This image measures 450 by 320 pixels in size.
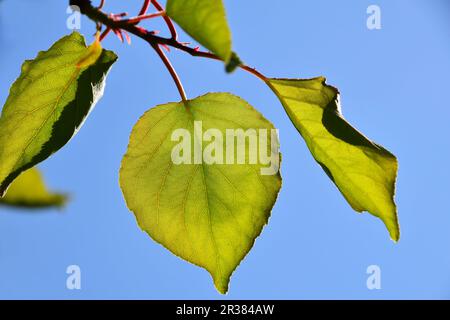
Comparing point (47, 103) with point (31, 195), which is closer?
point (47, 103)

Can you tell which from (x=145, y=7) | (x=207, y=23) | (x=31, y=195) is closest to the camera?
(x=207, y=23)

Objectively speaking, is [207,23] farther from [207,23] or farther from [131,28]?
[131,28]

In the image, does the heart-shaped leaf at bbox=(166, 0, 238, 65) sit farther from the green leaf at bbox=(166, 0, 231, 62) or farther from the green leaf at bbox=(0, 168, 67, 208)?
the green leaf at bbox=(0, 168, 67, 208)

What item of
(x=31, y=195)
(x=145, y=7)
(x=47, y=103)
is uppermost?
(x=145, y=7)

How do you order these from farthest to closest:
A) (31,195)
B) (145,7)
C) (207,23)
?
(31,195) → (145,7) → (207,23)

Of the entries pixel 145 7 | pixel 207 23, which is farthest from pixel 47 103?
pixel 207 23

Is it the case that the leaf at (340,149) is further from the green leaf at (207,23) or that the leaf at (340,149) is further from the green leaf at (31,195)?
the green leaf at (31,195)
